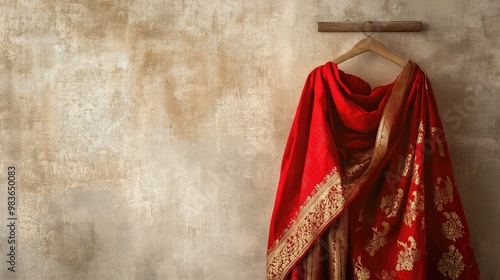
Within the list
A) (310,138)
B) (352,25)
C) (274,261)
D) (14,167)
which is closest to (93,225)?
(14,167)

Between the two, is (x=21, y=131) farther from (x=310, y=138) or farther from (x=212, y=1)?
(x=310, y=138)

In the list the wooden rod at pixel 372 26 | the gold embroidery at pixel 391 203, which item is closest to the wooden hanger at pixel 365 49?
the wooden rod at pixel 372 26

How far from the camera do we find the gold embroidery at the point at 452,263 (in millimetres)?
2049

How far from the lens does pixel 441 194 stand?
6.73ft

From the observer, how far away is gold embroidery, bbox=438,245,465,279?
6.72 ft

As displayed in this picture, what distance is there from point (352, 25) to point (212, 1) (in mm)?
678

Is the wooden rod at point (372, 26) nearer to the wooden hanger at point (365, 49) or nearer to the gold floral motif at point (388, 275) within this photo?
the wooden hanger at point (365, 49)

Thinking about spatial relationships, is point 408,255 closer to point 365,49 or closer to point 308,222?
point 308,222

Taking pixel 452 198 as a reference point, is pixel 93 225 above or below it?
below

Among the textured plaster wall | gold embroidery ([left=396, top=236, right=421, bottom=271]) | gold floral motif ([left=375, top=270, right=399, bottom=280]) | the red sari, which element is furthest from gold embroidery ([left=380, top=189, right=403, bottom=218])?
the textured plaster wall

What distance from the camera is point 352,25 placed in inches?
87.7

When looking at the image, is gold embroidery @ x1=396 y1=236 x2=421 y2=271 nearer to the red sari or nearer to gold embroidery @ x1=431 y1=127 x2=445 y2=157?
the red sari

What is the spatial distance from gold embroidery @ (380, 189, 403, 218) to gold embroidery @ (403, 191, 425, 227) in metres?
0.06

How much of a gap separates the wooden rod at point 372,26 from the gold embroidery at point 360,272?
104 cm
